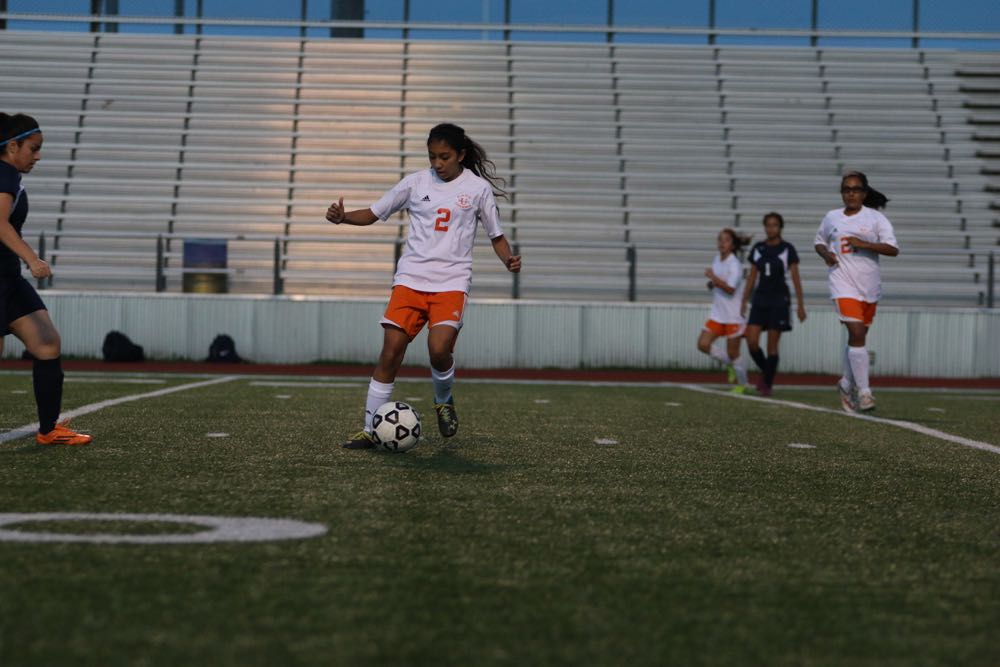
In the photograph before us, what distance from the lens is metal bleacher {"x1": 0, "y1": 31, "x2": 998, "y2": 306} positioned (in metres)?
17.6

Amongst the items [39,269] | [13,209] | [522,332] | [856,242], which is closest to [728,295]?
[522,332]

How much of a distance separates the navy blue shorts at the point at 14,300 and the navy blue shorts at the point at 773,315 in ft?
24.8

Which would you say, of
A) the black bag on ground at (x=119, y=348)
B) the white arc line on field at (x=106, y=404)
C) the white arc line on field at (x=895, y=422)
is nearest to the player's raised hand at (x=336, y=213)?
the white arc line on field at (x=106, y=404)

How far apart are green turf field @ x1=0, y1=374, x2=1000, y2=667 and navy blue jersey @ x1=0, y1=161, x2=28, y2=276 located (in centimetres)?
84

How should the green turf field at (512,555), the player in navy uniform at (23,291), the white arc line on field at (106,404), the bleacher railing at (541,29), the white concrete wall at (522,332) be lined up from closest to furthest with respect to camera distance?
the green turf field at (512,555), the player in navy uniform at (23,291), the white arc line on field at (106,404), the white concrete wall at (522,332), the bleacher railing at (541,29)

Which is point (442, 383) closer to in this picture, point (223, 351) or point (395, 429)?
point (395, 429)

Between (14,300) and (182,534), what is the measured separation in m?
2.57

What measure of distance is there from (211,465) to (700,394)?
7.05 m

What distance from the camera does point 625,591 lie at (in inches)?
119

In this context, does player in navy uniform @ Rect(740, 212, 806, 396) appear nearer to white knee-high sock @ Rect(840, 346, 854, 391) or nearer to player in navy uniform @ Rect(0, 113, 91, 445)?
white knee-high sock @ Rect(840, 346, 854, 391)

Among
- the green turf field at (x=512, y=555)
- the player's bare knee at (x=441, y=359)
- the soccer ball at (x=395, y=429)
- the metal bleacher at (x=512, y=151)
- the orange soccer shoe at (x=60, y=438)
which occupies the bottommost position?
the green turf field at (x=512, y=555)

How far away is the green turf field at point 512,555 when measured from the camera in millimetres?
2545

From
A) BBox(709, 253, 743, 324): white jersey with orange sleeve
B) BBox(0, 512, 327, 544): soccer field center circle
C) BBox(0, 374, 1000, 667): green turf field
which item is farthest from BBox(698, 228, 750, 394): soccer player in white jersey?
BBox(0, 512, 327, 544): soccer field center circle

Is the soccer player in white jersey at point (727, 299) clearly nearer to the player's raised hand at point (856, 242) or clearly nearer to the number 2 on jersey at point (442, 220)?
the player's raised hand at point (856, 242)
